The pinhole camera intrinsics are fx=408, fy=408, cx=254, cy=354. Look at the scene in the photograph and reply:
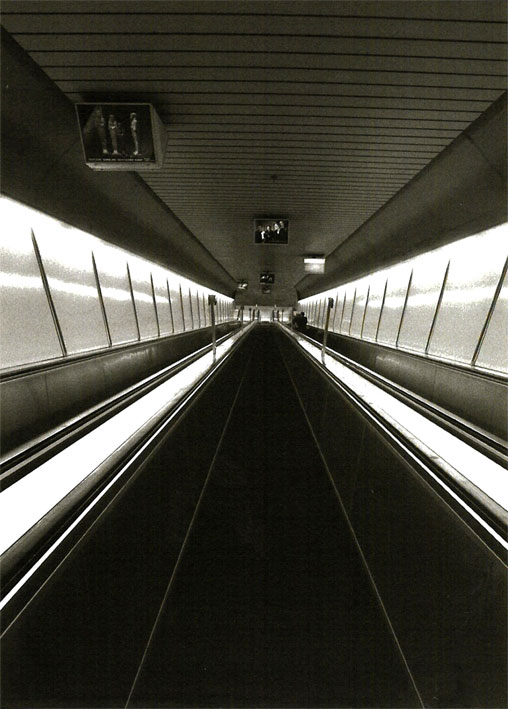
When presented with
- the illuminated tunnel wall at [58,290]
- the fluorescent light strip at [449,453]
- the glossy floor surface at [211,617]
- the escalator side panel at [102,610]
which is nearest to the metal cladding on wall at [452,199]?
the fluorescent light strip at [449,453]

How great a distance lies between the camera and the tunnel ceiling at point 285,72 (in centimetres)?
372

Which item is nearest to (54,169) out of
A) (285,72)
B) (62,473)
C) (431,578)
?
(285,72)

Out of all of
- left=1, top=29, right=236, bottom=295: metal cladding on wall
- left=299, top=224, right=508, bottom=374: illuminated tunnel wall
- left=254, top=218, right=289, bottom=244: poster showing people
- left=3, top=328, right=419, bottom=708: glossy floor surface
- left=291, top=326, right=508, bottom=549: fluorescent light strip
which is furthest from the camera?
left=254, top=218, right=289, bottom=244: poster showing people

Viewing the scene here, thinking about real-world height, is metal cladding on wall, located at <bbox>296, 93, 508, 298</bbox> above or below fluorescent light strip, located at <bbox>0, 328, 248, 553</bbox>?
above

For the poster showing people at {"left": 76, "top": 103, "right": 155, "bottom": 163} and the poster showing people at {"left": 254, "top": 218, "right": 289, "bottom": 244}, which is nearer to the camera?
the poster showing people at {"left": 76, "top": 103, "right": 155, "bottom": 163}

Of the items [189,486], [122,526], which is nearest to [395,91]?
[189,486]

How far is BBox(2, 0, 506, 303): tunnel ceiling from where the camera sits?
372 cm

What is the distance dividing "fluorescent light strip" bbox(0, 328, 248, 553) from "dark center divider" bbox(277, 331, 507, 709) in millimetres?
2677

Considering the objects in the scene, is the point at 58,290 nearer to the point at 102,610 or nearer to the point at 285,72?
the point at 285,72

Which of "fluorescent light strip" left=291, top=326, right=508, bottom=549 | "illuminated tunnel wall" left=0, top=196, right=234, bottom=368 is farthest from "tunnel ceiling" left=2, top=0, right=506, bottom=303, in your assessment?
"fluorescent light strip" left=291, top=326, right=508, bottom=549

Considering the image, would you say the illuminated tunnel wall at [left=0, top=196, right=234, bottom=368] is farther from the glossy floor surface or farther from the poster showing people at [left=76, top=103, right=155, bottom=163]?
the glossy floor surface

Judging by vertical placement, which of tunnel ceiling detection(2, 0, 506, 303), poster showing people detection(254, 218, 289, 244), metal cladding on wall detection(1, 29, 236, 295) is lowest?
poster showing people detection(254, 218, 289, 244)

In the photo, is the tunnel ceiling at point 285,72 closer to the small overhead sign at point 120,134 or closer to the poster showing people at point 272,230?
the small overhead sign at point 120,134

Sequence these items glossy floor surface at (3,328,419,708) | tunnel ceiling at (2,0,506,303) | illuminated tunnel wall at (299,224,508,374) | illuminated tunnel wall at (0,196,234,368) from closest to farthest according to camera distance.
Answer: glossy floor surface at (3,328,419,708)
tunnel ceiling at (2,0,506,303)
illuminated tunnel wall at (0,196,234,368)
illuminated tunnel wall at (299,224,508,374)
